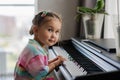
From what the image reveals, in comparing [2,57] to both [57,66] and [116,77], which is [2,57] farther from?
[116,77]

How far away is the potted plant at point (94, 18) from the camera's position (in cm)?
219

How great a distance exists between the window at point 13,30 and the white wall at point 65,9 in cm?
20

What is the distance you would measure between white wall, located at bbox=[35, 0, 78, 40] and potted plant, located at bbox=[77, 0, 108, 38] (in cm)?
71

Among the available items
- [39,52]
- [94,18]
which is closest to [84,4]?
[94,18]

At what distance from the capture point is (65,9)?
2959 mm

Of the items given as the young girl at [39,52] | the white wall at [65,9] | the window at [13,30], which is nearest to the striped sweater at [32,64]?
the young girl at [39,52]

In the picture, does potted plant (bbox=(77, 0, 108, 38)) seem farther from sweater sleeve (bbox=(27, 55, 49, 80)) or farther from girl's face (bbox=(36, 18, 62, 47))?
sweater sleeve (bbox=(27, 55, 49, 80))

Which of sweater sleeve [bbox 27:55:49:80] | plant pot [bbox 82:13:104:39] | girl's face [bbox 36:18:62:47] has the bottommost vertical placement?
sweater sleeve [bbox 27:55:49:80]

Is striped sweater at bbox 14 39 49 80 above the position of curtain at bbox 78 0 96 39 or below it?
below

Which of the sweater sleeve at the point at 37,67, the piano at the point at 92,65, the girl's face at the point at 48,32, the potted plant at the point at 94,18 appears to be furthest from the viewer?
the potted plant at the point at 94,18

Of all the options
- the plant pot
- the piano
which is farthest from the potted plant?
the piano

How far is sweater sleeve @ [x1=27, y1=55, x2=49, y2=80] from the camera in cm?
123

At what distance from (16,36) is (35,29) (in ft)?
5.94

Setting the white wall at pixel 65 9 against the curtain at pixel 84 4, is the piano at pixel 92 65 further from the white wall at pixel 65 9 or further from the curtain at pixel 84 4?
the white wall at pixel 65 9
